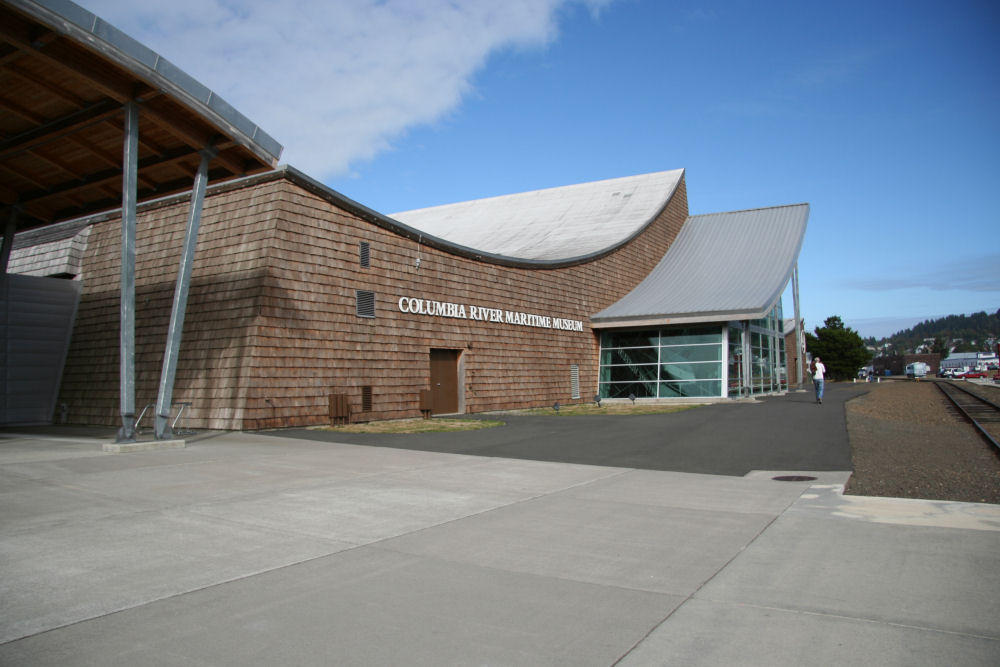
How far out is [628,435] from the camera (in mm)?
14172

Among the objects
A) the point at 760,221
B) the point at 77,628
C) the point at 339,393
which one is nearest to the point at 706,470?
the point at 77,628

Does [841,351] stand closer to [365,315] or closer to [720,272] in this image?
[720,272]

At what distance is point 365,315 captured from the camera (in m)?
17.2

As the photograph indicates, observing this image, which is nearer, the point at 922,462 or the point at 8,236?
the point at 922,462

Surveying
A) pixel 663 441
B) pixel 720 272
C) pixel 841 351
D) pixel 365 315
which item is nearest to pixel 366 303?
pixel 365 315

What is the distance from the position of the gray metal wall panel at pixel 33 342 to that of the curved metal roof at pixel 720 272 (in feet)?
60.7

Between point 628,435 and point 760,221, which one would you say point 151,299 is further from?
point 760,221

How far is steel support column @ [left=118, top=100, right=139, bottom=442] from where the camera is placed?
11312mm

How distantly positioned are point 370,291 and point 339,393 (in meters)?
2.70

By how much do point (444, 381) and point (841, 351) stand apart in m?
75.4

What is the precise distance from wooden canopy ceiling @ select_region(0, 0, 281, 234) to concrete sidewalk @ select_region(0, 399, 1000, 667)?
19.6ft

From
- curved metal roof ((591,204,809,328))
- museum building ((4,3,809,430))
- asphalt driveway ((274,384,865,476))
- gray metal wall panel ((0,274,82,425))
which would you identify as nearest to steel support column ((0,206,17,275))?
gray metal wall panel ((0,274,82,425))

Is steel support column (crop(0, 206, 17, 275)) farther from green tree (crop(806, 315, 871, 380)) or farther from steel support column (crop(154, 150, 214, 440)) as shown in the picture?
green tree (crop(806, 315, 871, 380))

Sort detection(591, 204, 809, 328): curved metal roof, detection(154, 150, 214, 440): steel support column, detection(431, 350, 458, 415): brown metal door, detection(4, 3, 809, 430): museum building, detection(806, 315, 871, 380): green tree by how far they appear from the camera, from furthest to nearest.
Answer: detection(806, 315, 871, 380): green tree < detection(591, 204, 809, 328): curved metal roof < detection(431, 350, 458, 415): brown metal door < detection(4, 3, 809, 430): museum building < detection(154, 150, 214, 440): steel support column
